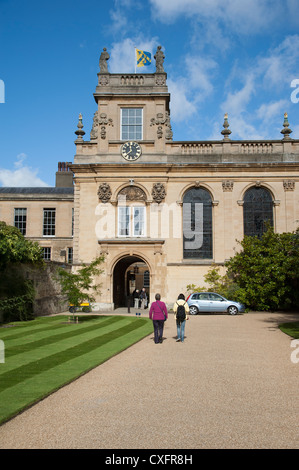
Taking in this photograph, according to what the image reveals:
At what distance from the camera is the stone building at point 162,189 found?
2719cm

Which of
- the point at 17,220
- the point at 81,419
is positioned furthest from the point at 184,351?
the point at 17,220

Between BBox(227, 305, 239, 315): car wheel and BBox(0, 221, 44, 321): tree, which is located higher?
BBox(0, 221, 44, 321): tree

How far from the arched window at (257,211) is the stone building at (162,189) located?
7cm

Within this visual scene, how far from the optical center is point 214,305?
23.5m

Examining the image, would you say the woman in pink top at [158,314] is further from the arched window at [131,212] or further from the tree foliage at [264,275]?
the arched window at [131,212]

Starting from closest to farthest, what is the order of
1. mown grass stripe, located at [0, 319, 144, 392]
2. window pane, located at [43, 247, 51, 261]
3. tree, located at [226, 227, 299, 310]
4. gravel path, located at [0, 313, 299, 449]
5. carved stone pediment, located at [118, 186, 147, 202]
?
1. gravel path, located at [0, 313, 299, 449]
2. mown grass stripe, located at [0, 319, 144, 392]
3. tree, located at [226, 227, 299, 310]
4. carved stone pediment, located at [118, 186, 147, 202]
5. window pane, located at [43, 247, 51, 261]

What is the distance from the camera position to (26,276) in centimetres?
2072

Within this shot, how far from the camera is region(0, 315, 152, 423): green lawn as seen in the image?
6.79m

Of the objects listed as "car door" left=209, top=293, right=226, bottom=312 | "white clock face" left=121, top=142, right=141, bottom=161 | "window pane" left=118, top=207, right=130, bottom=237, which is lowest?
"car door" left=209, top=293, right=226, bottom=312

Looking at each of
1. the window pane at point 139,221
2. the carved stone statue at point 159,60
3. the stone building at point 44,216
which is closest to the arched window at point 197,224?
the window pane at point 139,221

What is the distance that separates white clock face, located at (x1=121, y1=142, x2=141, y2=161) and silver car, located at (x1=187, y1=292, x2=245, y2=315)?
1051 centimetres

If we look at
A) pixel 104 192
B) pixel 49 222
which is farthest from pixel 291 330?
pixel 49 222

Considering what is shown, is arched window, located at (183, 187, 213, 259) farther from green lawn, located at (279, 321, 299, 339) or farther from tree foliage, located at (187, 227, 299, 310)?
green lawn, located at (279, 321, 299, 339)

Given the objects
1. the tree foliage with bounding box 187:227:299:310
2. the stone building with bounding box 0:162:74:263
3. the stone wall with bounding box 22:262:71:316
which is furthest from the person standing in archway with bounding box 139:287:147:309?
the stone building with bounding box 0:162:74:263
